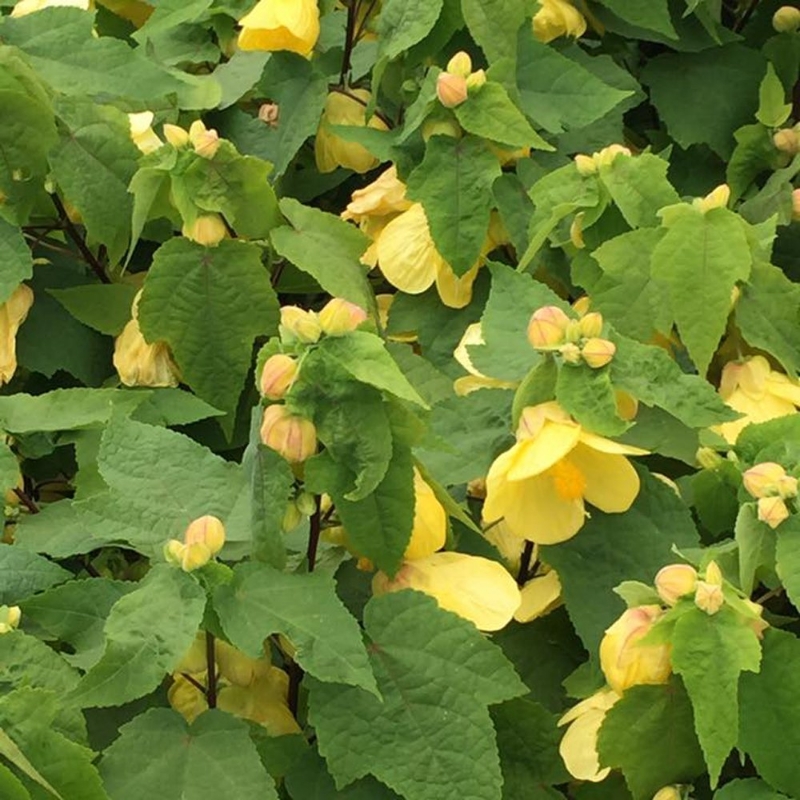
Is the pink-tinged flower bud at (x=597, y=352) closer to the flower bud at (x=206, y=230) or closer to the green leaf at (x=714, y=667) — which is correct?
the green leaf at (x=714, y=667)

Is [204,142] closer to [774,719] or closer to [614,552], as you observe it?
[614,552]

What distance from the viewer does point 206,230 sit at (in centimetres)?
109

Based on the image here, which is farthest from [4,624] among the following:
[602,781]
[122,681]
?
[602,781]

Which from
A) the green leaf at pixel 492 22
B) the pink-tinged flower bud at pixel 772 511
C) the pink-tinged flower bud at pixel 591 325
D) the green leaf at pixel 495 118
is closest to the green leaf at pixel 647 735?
the pink-tinged flower bud at pixel 772 511

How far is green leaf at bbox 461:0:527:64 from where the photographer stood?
3.78ft

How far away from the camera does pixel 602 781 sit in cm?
88

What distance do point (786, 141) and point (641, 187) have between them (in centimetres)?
29

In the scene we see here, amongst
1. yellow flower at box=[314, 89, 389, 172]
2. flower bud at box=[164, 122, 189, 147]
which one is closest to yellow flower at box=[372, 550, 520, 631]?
flower bud at box=[164, 122, 189, 147]

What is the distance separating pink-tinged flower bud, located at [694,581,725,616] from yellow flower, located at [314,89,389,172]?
621 millimetres

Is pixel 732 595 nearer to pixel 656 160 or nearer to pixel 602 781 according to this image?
pixel 602 781

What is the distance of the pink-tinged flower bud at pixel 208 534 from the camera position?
0.78 metres

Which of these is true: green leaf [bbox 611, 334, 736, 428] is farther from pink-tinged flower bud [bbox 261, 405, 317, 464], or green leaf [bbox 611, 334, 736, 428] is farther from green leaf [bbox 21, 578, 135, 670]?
green leaf [bbox 21, 578, 135, 670]

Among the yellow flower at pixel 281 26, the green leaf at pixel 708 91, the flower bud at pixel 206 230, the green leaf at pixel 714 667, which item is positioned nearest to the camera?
the green leaf at pixel 714 667

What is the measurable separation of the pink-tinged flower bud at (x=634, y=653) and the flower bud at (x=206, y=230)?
472 mm
